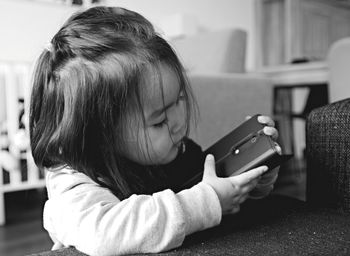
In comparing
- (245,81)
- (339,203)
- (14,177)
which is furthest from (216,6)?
(339,203)

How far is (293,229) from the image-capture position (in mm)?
539

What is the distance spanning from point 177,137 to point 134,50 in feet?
0.44

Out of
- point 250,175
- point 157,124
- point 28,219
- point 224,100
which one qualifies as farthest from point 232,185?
point 28,219

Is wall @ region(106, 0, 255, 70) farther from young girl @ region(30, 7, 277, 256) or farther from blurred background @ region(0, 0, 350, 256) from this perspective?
young girl @ region(30, 7, 277, 256)

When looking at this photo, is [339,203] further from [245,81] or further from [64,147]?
[245,81]

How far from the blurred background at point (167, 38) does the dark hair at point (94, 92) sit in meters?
0.10

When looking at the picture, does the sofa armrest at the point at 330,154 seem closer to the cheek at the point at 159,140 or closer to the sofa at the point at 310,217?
the sofa at the point at 310,217

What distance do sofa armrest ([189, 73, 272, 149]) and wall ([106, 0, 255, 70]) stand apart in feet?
4.11

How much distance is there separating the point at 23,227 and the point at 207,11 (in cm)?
235

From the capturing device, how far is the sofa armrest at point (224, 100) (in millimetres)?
1523

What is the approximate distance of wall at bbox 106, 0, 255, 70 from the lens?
2973mm

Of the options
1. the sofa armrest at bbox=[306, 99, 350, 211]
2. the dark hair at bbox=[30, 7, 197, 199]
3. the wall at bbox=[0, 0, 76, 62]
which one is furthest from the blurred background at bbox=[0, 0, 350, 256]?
the sofa armrest at bbox=[306, 99, 350, 211]

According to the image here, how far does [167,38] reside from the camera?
1241mm

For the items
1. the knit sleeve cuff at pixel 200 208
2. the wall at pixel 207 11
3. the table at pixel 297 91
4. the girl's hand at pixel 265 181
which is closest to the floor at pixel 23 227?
the girl's hand at pixel 265 181
